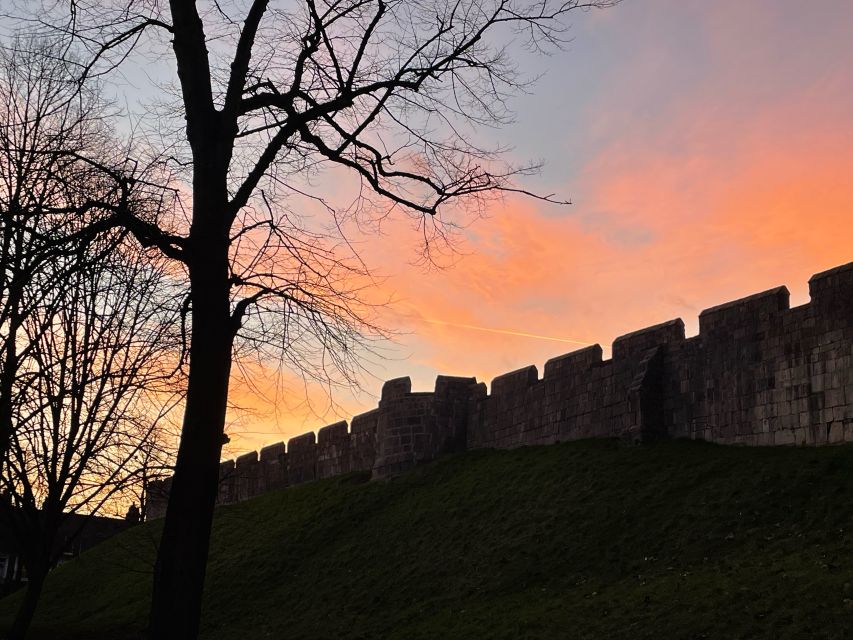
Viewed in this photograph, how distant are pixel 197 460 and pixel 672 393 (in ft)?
52.0

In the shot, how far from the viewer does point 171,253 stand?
8383 mm

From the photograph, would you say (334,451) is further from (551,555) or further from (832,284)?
(832,284)

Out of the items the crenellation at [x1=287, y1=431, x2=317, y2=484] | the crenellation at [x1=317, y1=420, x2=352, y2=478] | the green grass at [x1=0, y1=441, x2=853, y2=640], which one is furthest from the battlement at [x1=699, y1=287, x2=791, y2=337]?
the crenellation at [x1=287, y1=431, x2=317, y2=484]

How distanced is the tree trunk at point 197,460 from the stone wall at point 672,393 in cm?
875

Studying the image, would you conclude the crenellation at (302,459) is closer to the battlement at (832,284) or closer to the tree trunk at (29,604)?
the tree trunk at (29,604)

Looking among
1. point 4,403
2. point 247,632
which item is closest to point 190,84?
point 4,403

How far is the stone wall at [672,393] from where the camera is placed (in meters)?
18.7

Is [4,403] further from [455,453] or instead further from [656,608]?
[455,453]

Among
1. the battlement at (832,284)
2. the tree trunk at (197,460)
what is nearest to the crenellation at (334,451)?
the battlement at (832,284)

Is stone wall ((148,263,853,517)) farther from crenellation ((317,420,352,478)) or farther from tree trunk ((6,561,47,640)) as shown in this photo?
tree trunk ((6,561,47,640))

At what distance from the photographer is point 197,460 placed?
26.2ft

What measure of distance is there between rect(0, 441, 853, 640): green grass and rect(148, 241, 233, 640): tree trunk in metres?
6.81

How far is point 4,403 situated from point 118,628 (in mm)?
16172

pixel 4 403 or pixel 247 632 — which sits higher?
pixel 4 403
